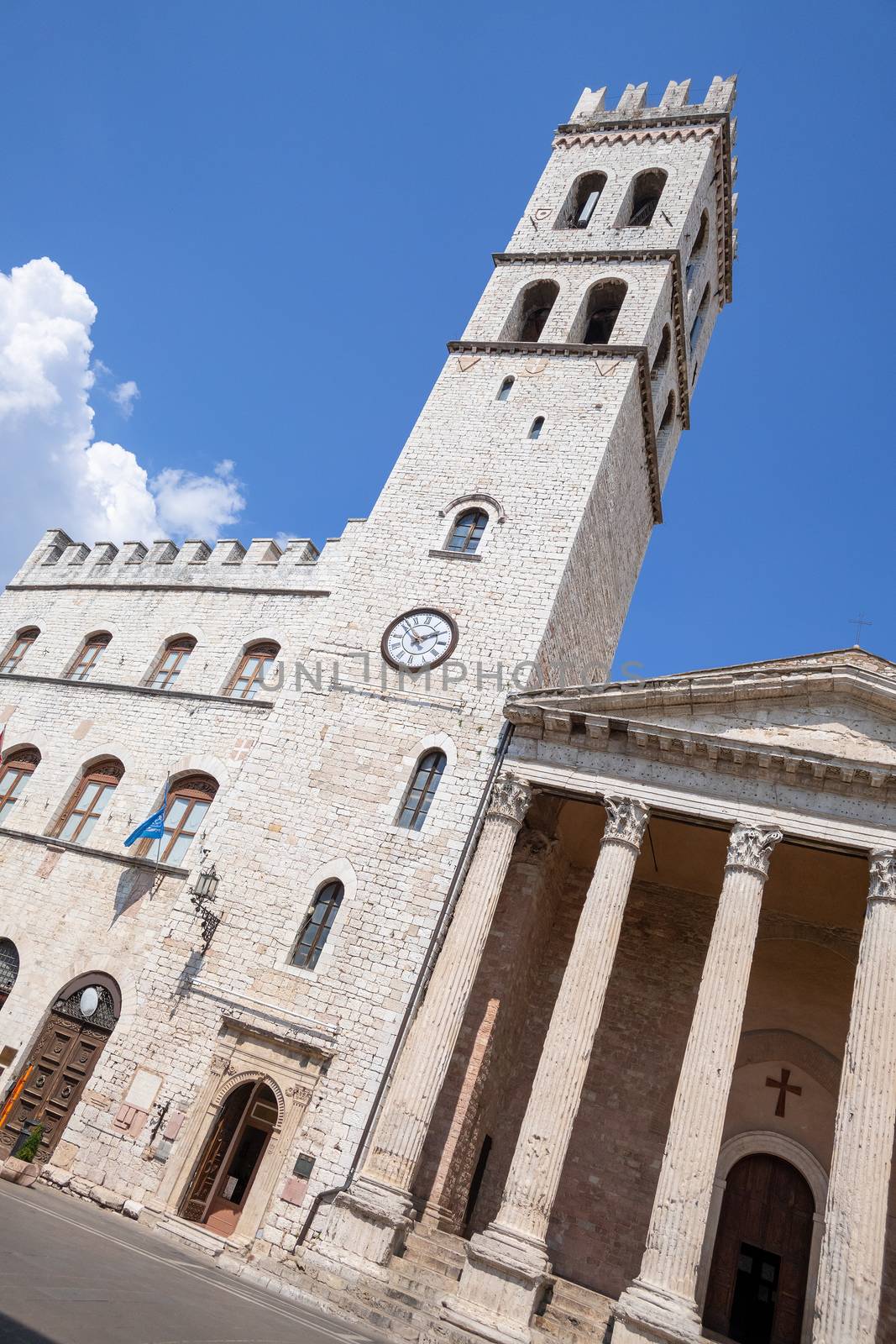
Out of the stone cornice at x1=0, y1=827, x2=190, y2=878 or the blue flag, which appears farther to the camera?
the blue flag

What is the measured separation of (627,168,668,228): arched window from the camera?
83.2 feet

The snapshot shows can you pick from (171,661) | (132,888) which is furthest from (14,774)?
(132,888)

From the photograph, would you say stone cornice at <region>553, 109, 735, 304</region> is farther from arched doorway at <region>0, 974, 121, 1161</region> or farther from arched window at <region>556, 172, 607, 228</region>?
arched doorway at <region>0, 974, 121, 1161</region>

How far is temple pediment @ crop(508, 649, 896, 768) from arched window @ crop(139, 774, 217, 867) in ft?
22.1

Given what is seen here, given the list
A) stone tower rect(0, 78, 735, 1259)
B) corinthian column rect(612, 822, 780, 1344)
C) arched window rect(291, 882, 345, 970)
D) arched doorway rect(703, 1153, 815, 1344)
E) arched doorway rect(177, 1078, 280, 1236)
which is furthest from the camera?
arched window rect(291, 882, 345, 970)

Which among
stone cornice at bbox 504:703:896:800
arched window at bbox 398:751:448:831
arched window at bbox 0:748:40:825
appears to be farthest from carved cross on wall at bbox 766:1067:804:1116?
arched window at bbox 0:748:40:825

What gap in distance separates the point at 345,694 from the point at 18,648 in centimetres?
1118

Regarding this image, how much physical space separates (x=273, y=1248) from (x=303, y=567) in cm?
1325

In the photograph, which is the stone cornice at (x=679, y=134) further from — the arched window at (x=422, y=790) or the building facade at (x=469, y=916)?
the arched window at (x=422, y=790)

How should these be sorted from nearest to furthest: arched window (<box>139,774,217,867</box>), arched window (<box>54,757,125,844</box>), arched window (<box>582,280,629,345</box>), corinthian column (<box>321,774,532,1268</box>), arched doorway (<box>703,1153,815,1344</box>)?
corinthian column (<box>321,774,532,1268</box>), arched doorway (<box>703,1153,815,1344</box>), arched window (<box>139,774,217,867</box>), arched window (<box>54,757,125,844</box>), arched window (<box>582,280,629,345</box>)

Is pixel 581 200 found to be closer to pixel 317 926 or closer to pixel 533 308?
pixel 533 308

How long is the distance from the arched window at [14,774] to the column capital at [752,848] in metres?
14.9

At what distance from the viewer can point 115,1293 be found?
7.94 metres

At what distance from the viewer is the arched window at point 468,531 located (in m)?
18.6
